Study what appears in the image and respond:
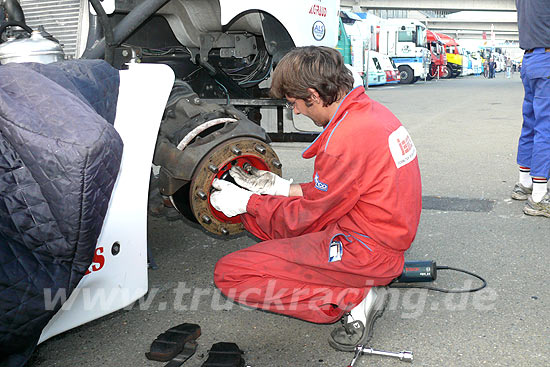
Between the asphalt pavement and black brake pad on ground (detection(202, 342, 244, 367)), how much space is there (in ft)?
0.22

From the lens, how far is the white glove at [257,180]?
2469 mm

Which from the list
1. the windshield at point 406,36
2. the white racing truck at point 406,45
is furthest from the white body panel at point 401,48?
the windshield at point 406,36

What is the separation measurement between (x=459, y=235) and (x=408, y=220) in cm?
162

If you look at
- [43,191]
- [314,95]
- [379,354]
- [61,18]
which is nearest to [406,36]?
[61,18]

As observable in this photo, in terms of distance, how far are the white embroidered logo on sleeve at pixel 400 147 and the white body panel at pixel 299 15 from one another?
121cm

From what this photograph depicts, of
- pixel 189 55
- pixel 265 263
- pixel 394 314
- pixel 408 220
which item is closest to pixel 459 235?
pixel 394 314

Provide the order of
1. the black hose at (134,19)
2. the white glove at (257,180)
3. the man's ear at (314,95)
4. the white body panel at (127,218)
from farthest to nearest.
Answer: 1. the black hose at (134,19)
2. the white glove at (257,180)
3. the man's ear at (314,95)
4. the white body panel at (127,218)

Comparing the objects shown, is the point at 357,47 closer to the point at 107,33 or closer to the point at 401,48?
the point at 401,48

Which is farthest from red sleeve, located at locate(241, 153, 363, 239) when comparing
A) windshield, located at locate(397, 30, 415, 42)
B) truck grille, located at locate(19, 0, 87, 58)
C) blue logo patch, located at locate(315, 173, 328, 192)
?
windshield, located at locate(397, 30, 415, 42)

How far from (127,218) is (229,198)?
1.44 ft

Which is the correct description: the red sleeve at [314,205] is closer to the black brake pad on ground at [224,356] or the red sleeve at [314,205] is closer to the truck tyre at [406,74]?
the black brake pad on ground at [224,356]

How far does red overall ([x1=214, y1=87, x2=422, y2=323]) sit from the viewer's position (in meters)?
2.17

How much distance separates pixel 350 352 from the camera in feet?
7.57

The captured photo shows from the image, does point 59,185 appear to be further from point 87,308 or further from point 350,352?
point 350,352
